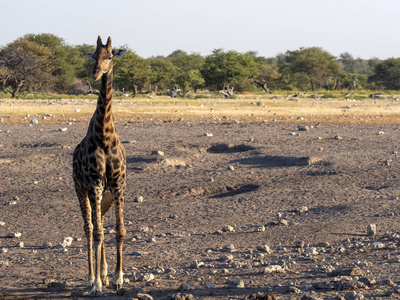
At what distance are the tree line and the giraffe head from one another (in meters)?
30.2

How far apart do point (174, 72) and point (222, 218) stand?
45.9 metres

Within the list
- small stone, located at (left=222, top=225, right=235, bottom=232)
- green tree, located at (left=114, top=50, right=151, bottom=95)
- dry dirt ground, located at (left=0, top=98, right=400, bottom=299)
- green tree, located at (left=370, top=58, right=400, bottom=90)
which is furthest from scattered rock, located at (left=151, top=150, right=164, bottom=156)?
green tree, located at (left=370, top=58, right=400, bottom=90)

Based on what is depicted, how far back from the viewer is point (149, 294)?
526 centimetres

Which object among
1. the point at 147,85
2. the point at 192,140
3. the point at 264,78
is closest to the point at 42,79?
the point at 147,85

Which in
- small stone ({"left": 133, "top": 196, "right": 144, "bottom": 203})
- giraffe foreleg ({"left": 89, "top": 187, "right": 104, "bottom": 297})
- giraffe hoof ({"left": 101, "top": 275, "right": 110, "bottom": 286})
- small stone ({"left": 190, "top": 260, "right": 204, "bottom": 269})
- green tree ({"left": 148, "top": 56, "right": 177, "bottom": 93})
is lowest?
giraffe hoof ({"left": 101, "top": 275, "right": 110, "bottom": 286})

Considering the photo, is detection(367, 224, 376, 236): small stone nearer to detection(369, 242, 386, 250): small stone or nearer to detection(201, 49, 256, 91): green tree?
detection(369, 242, 386, 250): small stone

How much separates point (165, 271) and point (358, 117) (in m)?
18.0

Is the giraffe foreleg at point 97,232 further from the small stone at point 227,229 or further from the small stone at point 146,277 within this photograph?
the small stone at point 227,229

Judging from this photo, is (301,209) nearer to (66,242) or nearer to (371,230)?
(371,230)

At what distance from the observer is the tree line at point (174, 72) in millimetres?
43062

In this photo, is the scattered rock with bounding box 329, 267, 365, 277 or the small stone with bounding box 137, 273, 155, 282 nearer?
the scattered rock with bounding box 329, 267, 365, 277

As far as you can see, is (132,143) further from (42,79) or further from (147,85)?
(147,85)

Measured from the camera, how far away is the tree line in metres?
43.1

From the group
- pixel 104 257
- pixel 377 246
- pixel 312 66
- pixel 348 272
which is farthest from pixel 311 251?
pixel 312 66
